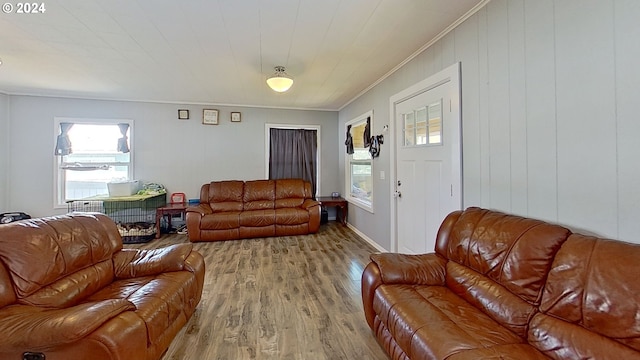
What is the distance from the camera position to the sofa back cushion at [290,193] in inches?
211

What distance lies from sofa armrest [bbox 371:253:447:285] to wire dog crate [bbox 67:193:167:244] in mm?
4370

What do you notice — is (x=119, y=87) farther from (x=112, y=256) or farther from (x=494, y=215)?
(x=494, y=215)

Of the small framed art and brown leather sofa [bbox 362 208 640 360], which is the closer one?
brown leather sofa [bbox 362 208 640 360]

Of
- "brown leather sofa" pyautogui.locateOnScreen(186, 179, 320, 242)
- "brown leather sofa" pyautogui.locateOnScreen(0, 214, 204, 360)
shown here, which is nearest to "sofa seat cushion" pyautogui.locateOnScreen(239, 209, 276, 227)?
"brown leather sofa" pyautogui.locateOnScreen(186, 179, 320, 242)

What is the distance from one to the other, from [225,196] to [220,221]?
2.21 ft

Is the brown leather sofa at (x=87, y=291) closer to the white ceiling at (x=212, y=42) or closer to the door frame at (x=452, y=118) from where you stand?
the white ceiling at (x=212, y=42)

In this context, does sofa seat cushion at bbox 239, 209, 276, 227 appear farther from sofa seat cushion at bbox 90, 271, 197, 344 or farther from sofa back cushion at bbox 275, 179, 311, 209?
sofa seat cushion at bbox 90, 271, 197, 344

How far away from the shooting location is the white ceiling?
2234 mm

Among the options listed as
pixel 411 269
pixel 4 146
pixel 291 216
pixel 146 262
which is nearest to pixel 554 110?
pixel 411 269

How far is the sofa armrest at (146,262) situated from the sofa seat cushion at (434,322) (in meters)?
1.60

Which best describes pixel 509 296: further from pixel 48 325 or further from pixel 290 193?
pixel 290 193

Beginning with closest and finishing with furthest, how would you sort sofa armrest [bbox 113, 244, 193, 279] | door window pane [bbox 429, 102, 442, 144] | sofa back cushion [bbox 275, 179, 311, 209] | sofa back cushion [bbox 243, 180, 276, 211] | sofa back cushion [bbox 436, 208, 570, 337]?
sofa back cushion [bbox 436, 208, 570, 337] < sofa armrest [bbox 113, 244, 193, 279] < door window pane [bbox 429, 102, 442, 144] < sofa back cushion [bbox 243, 180, 276, 211] < sofa back cushion [bbox 275, 179, 311, 209]

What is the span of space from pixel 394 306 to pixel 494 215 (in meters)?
0.92

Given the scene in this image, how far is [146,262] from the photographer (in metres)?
2.23
